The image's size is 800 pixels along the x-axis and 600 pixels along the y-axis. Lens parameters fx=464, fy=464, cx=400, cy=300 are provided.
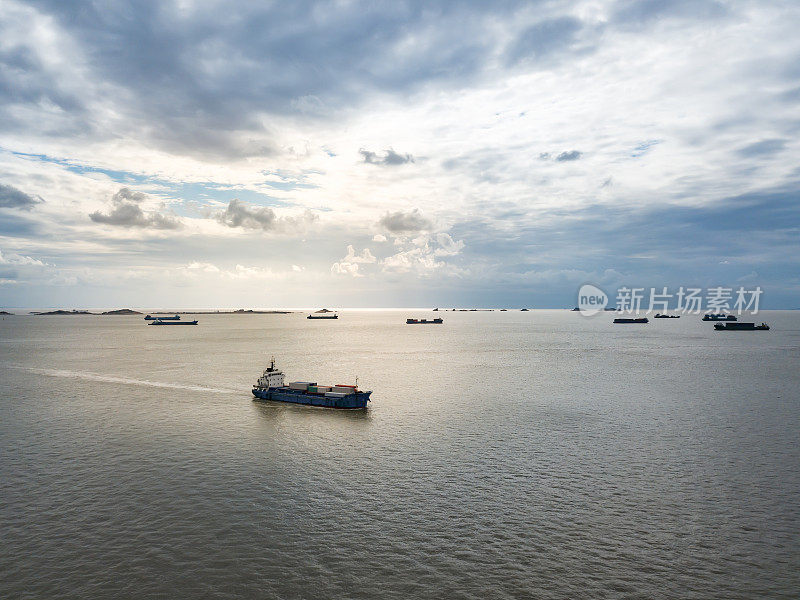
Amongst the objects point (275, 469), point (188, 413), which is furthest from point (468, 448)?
point (188, 413)

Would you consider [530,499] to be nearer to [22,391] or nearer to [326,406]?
[326,406]

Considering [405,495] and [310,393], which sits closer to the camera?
[405,495]

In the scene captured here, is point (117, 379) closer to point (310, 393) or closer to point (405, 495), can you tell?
point (310, 393)

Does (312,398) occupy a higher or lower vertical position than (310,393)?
lower

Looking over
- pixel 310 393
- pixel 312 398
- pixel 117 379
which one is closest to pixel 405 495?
pixel 312 398

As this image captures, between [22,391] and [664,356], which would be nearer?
[22,391]

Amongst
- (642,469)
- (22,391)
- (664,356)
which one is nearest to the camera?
(642,469)

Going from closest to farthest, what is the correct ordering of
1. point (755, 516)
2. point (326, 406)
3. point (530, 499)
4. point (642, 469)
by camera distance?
point (755, 516) < point (530, 499) < point (642, 469) < point (326, 406)
